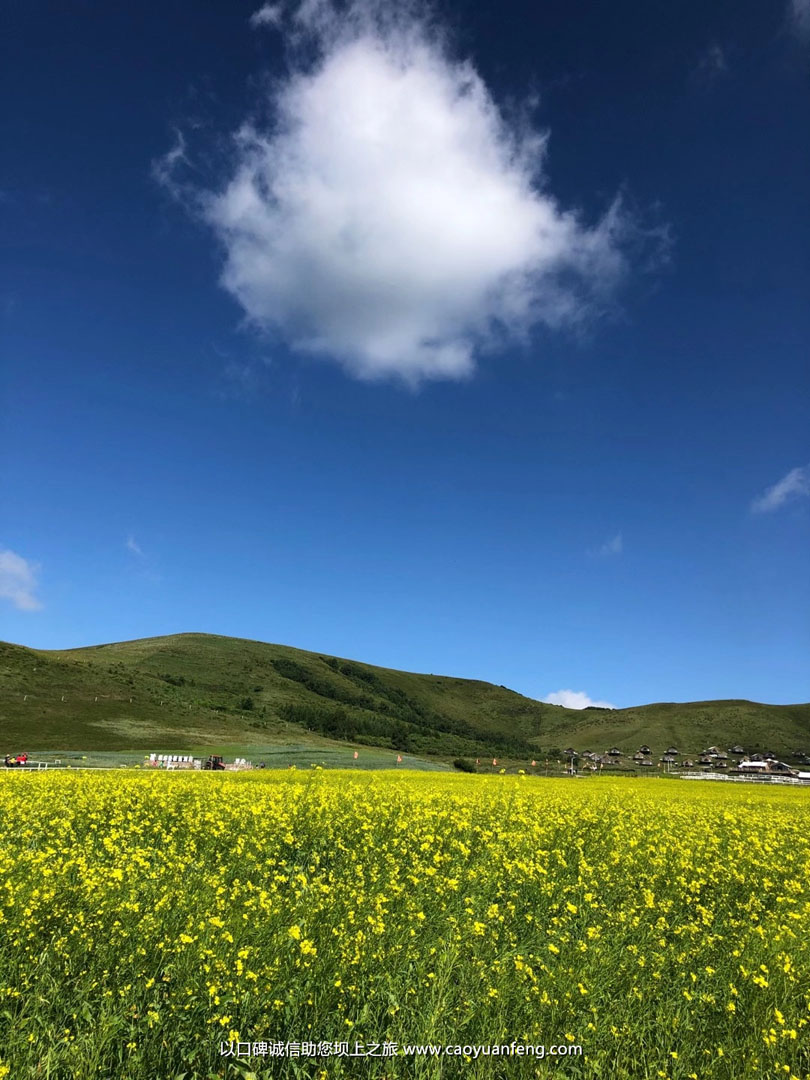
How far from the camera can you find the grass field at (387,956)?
17.7 feet

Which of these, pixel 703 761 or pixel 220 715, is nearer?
pixel 220 715

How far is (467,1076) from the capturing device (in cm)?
507

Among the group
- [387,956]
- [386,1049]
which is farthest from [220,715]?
[386,1049]

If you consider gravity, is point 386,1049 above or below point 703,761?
above

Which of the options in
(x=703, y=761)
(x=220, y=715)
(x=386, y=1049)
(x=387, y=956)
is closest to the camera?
(x=386, y=1049)

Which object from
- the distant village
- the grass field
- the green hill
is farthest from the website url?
the distant village

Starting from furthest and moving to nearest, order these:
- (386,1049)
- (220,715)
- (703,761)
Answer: (703,761) → (220,715) → (386,1049)

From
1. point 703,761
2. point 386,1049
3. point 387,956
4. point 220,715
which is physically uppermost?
point 220,715

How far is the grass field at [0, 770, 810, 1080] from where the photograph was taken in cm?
538

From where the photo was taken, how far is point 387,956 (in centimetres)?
659

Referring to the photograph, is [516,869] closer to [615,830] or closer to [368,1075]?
[615,830]

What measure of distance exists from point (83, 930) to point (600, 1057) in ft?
18.4

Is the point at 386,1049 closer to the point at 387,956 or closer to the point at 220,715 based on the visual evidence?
the point at 387,956

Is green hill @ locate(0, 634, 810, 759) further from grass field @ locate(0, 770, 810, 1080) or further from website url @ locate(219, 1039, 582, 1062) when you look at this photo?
website url @ locate(219, 1039, 582, 1062)
